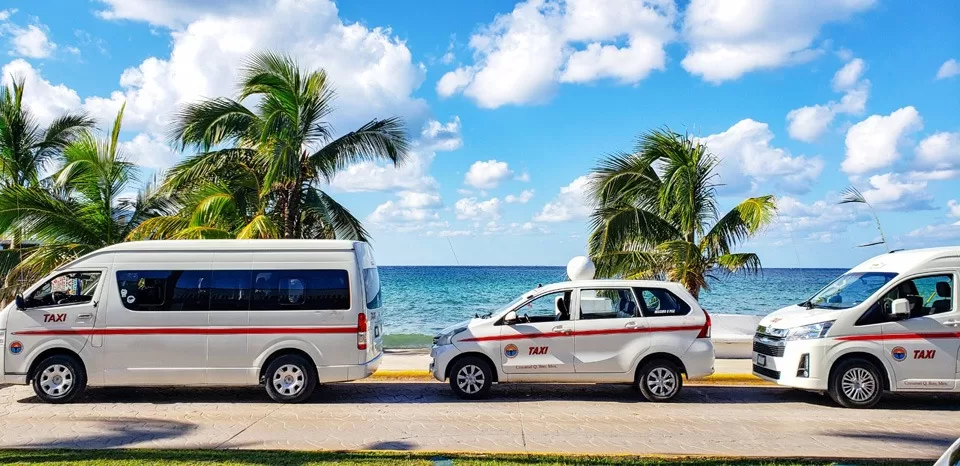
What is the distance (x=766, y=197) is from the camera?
1541cm

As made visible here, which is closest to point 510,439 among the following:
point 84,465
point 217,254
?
point 84,465

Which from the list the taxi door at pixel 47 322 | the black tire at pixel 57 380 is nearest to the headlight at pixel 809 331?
the taxi door at pixel 47 322

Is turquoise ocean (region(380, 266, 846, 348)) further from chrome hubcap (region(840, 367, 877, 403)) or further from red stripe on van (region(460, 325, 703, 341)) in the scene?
chrome hubcap (region(840, 367, 877, 403))

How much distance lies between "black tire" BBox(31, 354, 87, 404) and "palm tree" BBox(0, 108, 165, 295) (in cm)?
486

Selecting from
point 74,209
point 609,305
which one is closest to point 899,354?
point 609,305

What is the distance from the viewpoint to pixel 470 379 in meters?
10.6

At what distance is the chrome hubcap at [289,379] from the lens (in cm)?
1017

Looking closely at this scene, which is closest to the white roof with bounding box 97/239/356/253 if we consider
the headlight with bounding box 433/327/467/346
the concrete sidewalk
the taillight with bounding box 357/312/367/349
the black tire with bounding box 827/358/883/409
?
the taillight with bounding box 357/312/367/349

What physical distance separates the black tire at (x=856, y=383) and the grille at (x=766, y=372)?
0.70 m

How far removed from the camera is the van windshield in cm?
1059

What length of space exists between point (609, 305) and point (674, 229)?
6507 mm

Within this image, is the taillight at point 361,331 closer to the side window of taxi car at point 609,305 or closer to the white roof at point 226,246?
the white roof at point 226,246

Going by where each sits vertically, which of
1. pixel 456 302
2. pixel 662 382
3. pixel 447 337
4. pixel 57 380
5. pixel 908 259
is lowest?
pixel 662 382

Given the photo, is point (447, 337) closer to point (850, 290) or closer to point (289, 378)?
point (289, 378)
